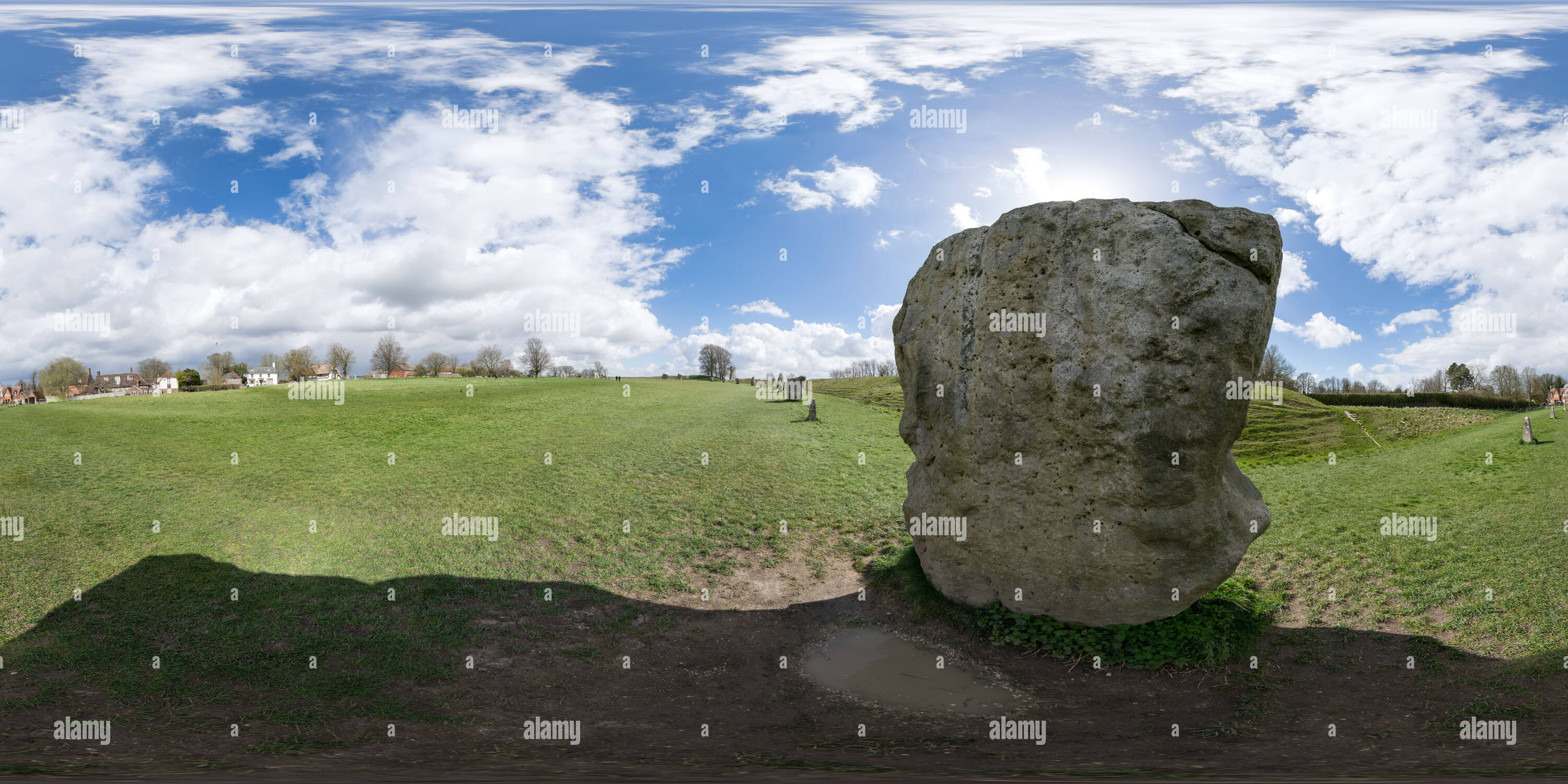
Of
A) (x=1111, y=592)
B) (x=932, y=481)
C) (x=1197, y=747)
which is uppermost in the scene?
(x=932, y=481)

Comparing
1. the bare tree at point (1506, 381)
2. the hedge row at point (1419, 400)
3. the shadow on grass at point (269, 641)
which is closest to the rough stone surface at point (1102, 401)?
the shadow on grass at point (269, 641)

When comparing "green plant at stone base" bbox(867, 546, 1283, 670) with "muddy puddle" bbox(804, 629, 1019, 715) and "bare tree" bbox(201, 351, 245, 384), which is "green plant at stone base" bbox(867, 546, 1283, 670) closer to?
"muddy puddle" bbox(804, 629, 1019, 715)

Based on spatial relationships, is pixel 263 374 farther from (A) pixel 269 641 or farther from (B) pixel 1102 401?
(B) pixel 1102 401

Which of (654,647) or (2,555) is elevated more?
(2,555)

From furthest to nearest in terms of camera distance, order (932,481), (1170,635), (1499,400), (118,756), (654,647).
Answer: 1. (1499,400)
2. (932,481)
3. (654,647)
4. (1170,635)
5. (118,756)

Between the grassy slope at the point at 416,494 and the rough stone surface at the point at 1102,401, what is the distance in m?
5.05

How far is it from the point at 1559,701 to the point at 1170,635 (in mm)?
3907

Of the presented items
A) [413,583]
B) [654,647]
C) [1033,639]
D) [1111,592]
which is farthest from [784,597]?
[413,583]

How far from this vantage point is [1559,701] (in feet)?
26.1

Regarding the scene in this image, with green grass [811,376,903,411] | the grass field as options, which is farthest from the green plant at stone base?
green grass [811,376,903,411]

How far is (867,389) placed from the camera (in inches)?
3366

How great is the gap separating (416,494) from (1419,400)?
71.7m

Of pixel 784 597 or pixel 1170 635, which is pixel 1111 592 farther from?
pixel 784 597

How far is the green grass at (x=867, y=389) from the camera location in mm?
66312
